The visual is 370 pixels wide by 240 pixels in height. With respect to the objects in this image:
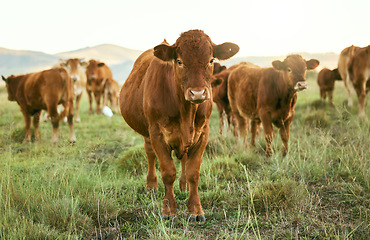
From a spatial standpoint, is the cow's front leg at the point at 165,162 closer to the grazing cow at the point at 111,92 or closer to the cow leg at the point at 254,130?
the cow leg at the point at 254,130

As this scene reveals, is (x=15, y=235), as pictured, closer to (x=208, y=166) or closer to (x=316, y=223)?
(x=316, y=223)

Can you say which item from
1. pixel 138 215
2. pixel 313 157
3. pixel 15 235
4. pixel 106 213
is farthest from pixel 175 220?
pixel 313 157

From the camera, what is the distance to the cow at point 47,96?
986 centimetres

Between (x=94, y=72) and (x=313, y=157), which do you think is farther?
(x=94, y=72)

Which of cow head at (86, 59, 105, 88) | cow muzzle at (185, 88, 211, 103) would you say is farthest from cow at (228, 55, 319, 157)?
cow head at (86, 59, 105, 88)

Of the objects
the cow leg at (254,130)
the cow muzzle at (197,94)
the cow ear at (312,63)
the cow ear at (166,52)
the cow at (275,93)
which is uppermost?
the cow ear at (166,52)

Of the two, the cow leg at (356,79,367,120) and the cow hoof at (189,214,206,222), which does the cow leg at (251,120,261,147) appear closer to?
the cow leg at (356,79,367,120)

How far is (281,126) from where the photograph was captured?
7555mm

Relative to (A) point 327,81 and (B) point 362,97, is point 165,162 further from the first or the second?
(A) point 327,81

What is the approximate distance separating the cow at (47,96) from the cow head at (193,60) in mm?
6144

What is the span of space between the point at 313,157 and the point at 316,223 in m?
2.57

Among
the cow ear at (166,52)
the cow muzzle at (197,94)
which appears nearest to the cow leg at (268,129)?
the cow ear at (166,52)

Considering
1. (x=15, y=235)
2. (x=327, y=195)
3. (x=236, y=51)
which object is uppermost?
(x=236, y=51)

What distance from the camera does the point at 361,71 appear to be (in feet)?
36.7
